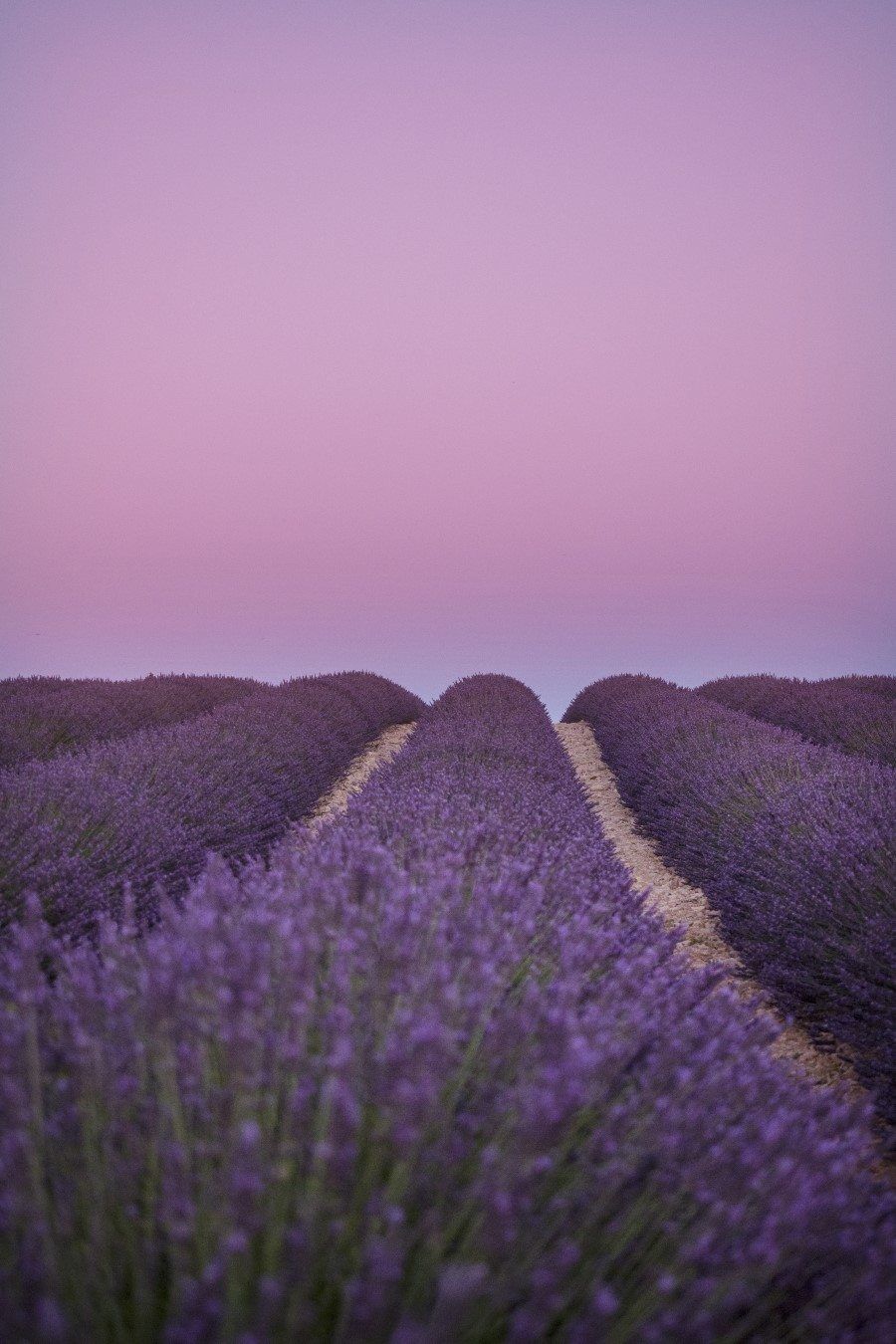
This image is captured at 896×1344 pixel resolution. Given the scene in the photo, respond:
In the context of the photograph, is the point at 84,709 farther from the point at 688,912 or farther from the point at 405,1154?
the point at 405,1154

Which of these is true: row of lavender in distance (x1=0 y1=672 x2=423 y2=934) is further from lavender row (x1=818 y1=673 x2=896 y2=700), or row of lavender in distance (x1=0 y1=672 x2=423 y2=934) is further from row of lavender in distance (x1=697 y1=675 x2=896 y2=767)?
lavender row (x1=818 y1=673 x2=896 y2=700)

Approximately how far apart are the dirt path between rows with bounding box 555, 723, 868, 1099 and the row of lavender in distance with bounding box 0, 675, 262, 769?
3.73 meters

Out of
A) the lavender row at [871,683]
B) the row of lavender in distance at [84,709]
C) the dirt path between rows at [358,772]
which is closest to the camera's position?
the dirt path between rows at [358,772]

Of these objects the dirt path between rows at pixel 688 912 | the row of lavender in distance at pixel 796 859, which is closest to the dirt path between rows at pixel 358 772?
the dirt path between rows at pixel 688 912

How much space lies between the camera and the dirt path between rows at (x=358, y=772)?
17.7 ft

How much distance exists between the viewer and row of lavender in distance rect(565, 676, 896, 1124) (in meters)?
2.43

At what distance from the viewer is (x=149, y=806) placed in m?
3.83

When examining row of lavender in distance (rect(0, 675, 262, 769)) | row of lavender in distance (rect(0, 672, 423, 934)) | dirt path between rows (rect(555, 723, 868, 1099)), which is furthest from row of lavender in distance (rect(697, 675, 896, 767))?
row of lavender in distance (rect(0, 675, 262, 769))

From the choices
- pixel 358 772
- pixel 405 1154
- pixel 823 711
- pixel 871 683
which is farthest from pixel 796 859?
pixel 871 683

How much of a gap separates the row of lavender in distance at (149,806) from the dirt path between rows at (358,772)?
0.11m

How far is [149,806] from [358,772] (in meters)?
3.75

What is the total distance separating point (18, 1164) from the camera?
96 centimetres

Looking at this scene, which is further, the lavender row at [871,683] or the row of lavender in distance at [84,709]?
the lavender row at [871,683]

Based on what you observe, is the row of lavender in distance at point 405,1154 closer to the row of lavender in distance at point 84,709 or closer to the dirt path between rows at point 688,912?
the dirt path between rows at point 688,912
